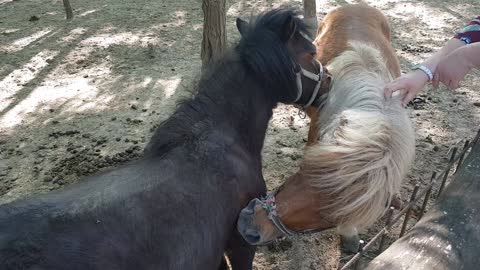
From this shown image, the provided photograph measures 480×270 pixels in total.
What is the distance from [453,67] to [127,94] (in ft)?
14.8

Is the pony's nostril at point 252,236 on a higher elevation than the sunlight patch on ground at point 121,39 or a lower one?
higher

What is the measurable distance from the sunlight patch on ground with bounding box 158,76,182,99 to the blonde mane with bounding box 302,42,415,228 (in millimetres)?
3365

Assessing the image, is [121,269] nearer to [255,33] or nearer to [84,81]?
[255,33]

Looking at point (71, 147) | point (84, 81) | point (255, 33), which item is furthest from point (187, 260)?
point (84, 81)

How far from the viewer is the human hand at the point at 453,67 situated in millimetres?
2225

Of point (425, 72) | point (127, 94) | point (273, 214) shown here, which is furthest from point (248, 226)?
point (127, 94)

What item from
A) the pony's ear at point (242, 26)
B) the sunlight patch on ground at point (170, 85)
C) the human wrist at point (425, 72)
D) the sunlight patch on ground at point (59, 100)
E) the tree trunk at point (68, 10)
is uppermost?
the pony's ear at point (242, 26)

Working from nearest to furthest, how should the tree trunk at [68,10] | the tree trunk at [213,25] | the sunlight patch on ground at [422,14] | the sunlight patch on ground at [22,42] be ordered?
the tree trunk at [213,25]
the sunlight patch on ground at [22,42]
the sunlight patch on ground at [422,14]
the tree trunk at [68,10]

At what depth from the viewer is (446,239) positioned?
188 cm

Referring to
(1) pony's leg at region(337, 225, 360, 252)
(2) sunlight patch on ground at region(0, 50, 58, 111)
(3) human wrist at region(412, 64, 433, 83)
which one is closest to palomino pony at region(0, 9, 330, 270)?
(3) human wrist at region(412, 64, 433, 83)

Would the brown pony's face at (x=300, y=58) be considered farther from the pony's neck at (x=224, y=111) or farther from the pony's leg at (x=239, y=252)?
the pony's leg at (x=239, y=252)

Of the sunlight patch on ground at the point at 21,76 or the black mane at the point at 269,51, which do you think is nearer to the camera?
the black mane at the point at 269,51

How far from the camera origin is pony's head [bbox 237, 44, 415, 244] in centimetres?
233

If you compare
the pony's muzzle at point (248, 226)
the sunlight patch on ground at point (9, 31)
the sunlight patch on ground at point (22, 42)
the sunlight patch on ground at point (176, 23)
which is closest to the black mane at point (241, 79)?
the pony's muzzle at point (248, 226)
